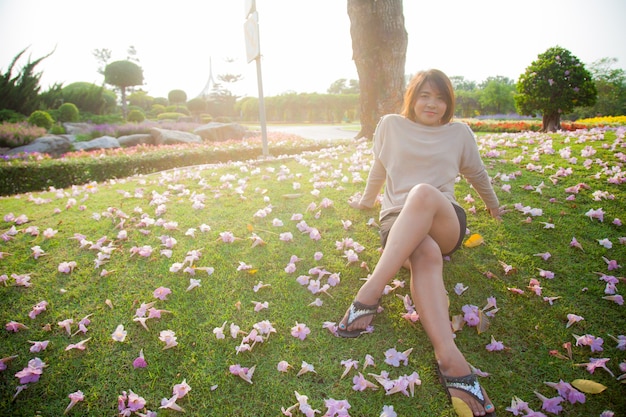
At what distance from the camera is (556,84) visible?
10695 mm

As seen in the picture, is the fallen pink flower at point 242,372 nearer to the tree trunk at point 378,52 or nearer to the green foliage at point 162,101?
the tree trunk at point 378,52

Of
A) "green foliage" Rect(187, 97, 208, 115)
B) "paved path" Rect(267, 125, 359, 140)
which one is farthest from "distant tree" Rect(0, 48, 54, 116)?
"green foliage" Rect(187, 97, 208, 115)

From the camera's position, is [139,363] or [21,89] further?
[21,89]

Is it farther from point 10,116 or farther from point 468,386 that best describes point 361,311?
point 10,116

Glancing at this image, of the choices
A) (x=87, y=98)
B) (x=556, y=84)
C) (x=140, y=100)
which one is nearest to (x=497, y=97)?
(x=556, y=84)

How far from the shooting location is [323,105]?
1986 inches

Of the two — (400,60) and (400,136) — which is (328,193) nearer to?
(400,136)

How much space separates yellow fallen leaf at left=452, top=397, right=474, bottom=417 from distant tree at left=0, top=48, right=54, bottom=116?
79.0ft

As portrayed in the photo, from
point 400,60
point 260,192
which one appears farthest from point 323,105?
point 260,192

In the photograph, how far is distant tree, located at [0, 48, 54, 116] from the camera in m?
17.3

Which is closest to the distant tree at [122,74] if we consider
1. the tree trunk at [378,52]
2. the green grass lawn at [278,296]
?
the tree trunk at [378,52]

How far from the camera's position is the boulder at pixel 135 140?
13.8 metres

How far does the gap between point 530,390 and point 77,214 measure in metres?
4.82

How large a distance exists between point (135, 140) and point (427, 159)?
14.6 meters
